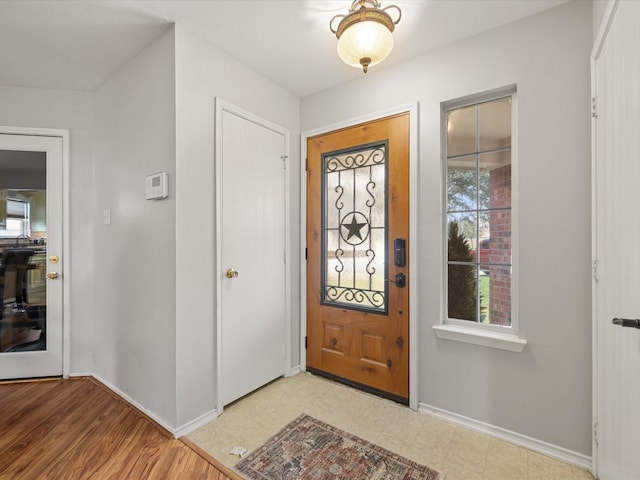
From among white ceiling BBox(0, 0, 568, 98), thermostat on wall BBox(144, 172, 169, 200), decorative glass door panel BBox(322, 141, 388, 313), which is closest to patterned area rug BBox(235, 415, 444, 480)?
decorative glass door panel BBox(322, 141, 388, 313)

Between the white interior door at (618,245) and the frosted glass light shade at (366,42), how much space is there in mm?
917

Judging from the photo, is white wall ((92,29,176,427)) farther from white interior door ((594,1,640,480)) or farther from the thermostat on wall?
white interior door ((594,1,640,480))

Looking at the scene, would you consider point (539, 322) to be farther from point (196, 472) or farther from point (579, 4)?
point (196, 472)

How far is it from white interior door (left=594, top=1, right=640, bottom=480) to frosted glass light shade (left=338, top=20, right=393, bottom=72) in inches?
36.1

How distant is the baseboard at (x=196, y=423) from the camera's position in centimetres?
188

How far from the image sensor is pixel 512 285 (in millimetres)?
1891

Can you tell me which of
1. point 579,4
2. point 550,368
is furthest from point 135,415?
point 579,4

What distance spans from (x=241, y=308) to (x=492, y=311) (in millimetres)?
1723

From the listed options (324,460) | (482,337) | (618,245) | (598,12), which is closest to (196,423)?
(324,460)

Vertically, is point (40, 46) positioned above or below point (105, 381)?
above

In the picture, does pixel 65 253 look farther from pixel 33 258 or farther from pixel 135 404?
pixel 135 404

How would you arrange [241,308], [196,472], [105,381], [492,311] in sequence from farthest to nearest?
[105,381], [241,308], [492,311], [196,472]

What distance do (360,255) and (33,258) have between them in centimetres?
283

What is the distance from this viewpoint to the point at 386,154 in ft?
7.55
